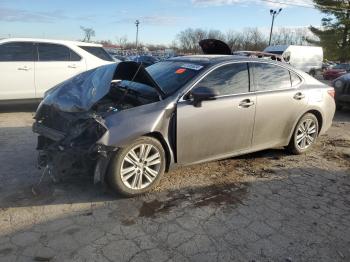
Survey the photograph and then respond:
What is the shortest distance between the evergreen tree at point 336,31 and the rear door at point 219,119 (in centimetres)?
4376

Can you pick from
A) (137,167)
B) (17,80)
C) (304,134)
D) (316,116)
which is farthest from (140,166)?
(17,80)

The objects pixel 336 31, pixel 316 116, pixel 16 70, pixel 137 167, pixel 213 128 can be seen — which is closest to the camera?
pixel 137 167

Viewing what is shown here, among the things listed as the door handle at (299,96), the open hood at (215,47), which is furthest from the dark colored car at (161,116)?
the open hood at (215,47)

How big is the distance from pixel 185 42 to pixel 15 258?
69.8 metres

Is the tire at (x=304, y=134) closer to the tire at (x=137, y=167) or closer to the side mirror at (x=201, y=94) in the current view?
the side mirror at (x=201, y=94)

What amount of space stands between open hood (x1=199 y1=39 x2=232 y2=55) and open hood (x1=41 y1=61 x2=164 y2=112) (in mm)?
2644

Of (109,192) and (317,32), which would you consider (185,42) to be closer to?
(317,32)

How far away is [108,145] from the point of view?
4.05 metres

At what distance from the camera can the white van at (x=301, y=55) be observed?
94.5ft

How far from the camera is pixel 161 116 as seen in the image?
445cm

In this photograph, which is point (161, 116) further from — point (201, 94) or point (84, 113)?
point (84, 113)

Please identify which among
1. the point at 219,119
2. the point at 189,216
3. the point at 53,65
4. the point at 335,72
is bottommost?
the point at 189,216

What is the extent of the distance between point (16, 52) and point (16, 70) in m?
0.40

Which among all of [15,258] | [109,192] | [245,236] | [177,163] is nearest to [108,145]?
[109,192]
